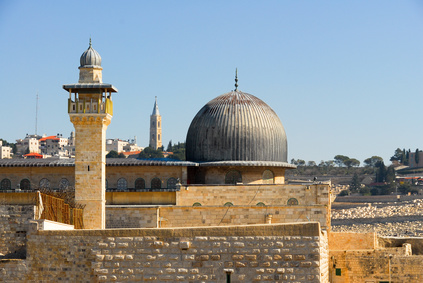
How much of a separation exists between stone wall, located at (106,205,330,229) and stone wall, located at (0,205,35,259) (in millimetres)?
8227

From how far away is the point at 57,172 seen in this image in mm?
33562

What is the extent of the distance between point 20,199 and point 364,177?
13826cm

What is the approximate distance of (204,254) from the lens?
1731cm

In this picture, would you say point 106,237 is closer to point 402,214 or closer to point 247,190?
point 247,190

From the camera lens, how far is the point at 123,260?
17.5 metres

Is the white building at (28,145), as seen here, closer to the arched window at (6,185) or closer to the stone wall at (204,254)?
the arched window at (6,185)

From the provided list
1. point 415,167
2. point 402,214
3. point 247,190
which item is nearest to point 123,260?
point 247,190

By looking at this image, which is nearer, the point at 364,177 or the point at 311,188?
the point at 311,188

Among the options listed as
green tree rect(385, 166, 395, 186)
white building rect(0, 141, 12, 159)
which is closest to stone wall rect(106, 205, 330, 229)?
green tree rect(385, 166, 395, 186)

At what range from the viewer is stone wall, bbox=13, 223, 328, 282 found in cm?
1708

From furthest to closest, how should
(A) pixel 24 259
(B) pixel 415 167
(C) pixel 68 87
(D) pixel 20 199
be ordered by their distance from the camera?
(B) pixel 415 167 → (D) pixel 20 199 → (C) pixel 68 87 → (A) pixel 24 259

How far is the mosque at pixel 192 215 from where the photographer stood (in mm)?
17234

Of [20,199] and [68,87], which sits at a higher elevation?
[68,87]

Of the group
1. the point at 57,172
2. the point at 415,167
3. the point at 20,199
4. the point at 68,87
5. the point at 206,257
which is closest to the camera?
the point at 206,257
